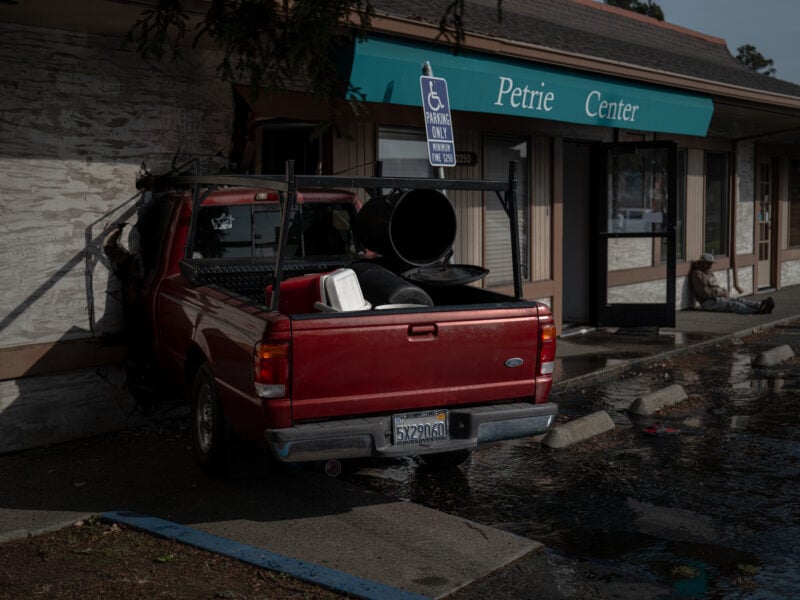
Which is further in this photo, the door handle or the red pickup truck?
the door handle

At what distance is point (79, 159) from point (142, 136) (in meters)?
0.64

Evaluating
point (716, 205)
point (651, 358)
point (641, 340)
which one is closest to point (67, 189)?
point (651, 358)

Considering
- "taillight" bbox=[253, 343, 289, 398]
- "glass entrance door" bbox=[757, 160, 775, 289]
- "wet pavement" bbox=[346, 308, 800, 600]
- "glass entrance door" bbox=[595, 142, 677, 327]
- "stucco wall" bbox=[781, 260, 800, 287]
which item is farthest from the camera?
"stucco wall" bbox=[781, 260, 800, 287]

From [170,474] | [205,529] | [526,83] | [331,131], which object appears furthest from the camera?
[526,83]

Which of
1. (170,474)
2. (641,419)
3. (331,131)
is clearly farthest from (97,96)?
(641,419)

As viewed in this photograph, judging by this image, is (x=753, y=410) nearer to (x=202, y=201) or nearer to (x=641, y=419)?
(x=641, y=419)

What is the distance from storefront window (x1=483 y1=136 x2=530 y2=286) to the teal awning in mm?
1033

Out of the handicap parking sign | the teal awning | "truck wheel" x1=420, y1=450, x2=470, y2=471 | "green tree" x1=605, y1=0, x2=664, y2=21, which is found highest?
"green tree" x1=605, y1=0, x2=664, y2=21

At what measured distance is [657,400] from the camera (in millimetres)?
9180

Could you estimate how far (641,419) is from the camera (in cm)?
882

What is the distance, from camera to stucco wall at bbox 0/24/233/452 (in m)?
7.68

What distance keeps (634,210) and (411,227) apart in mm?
8398

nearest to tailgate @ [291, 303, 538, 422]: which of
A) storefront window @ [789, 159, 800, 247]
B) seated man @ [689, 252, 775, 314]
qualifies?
seated man @ [689, 252, 775, 314]

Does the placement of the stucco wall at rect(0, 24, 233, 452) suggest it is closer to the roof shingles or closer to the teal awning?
the teal awning
